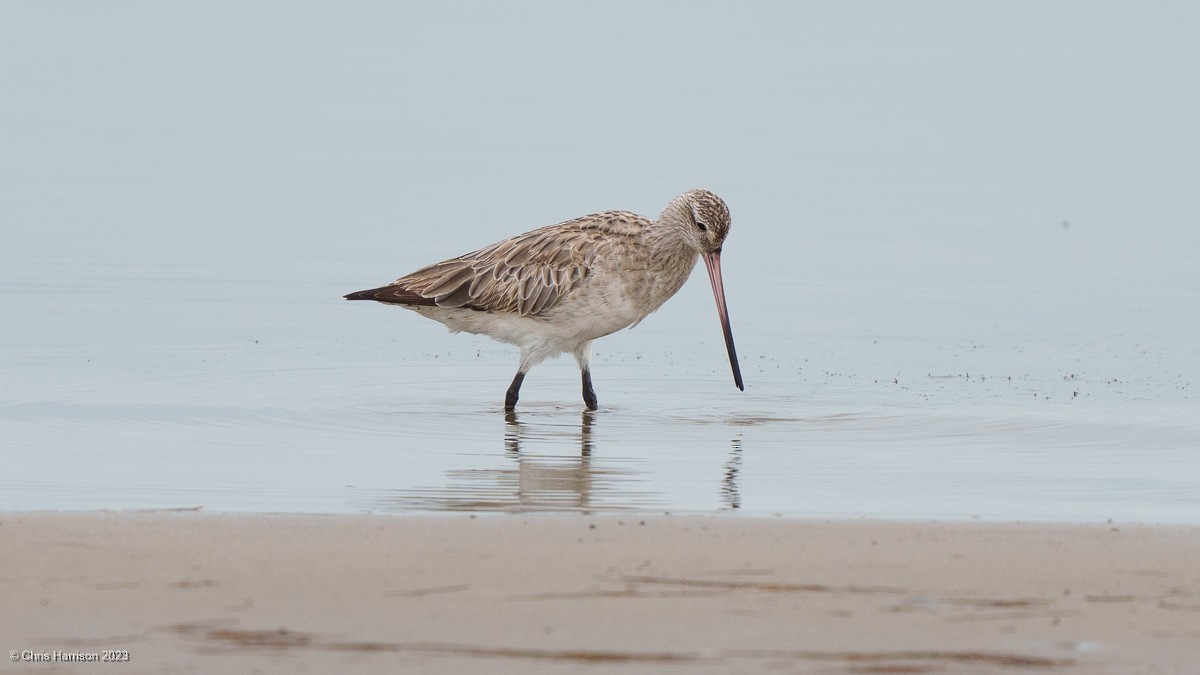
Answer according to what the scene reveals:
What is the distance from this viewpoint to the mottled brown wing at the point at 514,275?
424 inches

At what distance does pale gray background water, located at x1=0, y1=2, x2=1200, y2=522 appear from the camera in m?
8.26

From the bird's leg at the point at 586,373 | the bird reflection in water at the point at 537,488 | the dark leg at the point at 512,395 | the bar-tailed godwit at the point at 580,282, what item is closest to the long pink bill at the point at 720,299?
the bar-tailed godwit at the point at 580,282

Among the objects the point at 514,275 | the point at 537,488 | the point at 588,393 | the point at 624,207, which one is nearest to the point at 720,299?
the point at 588,393

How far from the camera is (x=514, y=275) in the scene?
36.2 feet

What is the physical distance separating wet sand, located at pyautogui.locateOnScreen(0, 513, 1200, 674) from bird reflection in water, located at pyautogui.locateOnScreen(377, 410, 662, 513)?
2.06 feet

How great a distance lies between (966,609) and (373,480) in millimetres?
3337

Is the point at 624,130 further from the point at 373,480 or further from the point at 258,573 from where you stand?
the point at 258,573

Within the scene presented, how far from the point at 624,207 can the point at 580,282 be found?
6591 mm

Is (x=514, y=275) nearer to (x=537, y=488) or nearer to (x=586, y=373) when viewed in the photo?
(x=586, y=373)

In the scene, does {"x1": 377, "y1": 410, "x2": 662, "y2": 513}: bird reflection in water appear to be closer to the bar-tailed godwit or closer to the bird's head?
the bar-tailed godwit

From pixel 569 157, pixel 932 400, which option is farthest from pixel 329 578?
pixel 569 157

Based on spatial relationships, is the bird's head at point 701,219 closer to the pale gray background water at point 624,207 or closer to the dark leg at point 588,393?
the pale gray background water at point 624,207

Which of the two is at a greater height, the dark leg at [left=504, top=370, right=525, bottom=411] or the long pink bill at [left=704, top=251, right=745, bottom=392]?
the long pink bill at [left=704, top=251, right=745, bottom=392]

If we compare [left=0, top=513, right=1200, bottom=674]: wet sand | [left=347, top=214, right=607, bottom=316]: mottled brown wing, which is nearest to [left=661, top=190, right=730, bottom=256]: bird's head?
[left=347, top=214, right=607, bottom=316]: mottled brown wing
